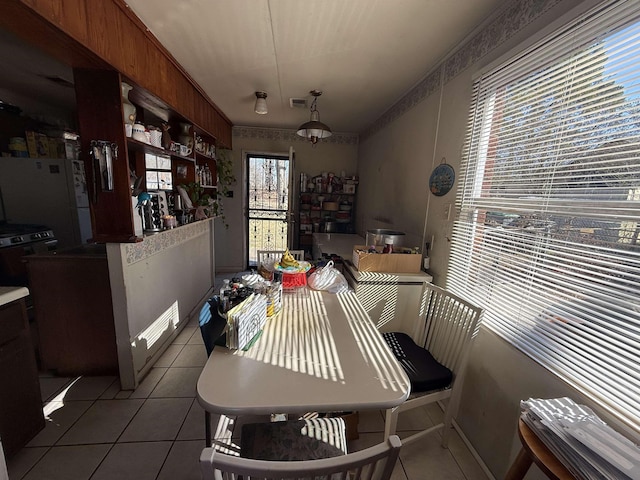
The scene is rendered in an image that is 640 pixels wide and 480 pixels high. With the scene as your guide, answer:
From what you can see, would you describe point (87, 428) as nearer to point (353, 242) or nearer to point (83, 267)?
point (83, 267)

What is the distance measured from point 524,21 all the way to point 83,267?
2.95m

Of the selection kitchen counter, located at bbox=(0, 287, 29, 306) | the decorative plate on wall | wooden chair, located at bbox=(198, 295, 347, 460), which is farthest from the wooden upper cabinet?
the decorative plate on wall

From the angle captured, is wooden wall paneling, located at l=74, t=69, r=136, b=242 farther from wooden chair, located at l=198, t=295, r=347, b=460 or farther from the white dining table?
the white dining table

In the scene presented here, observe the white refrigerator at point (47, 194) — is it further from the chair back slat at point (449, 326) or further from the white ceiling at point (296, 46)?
Result: the chair back slat at point (449, 326)

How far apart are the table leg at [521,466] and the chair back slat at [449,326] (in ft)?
1.63

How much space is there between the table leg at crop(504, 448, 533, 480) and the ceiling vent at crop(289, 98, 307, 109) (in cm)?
313

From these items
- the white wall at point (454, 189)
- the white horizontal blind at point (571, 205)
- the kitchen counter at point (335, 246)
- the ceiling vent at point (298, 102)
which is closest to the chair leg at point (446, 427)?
the white wall at point (454, 189)

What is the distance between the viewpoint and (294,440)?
100 centimetres

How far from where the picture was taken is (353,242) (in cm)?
339

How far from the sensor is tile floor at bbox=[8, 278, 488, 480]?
1267 mm

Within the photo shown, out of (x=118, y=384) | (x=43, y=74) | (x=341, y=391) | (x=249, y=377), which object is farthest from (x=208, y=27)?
(x=118, y=384)

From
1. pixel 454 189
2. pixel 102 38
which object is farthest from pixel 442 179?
pixel 102 38

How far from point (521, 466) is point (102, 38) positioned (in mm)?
2580

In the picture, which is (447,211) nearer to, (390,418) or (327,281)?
(327,281)
